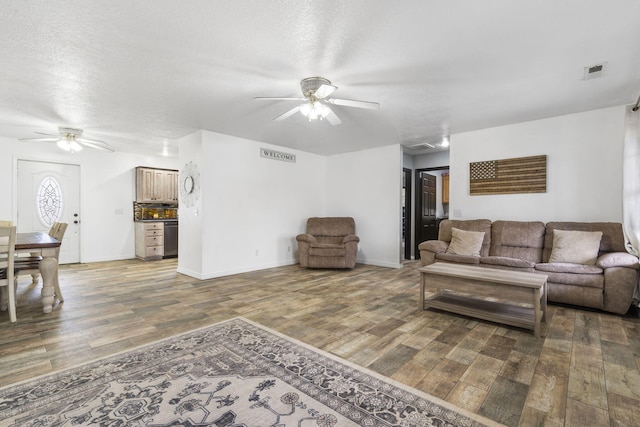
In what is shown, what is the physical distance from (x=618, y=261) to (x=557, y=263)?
1.78 feet

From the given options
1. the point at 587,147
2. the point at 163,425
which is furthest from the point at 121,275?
the point at 587,147

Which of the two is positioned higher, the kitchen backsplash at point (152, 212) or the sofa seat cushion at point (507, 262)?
the kitchen backsplash at point (152, 212)

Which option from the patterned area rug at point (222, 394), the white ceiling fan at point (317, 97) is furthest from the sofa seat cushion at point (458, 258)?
the patterned area rug at point (222, 394)

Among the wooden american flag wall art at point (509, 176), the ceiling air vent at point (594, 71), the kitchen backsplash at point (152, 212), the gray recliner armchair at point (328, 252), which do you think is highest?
the ceiling air vent at point (594, 71)

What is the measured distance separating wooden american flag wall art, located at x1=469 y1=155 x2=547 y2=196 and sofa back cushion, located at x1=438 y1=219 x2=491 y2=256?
1.82 ft

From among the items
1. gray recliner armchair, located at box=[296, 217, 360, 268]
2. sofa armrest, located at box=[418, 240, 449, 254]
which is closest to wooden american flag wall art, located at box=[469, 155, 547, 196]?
sofa armrest, located at box=[418, 240, 449, 254]

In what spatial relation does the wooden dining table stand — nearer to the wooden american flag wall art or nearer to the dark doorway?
the wooden american flag wall art

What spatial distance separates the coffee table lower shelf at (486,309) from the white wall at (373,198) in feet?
7.91

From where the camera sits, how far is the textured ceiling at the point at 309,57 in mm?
2004

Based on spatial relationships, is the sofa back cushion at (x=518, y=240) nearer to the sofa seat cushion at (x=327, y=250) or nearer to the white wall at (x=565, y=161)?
the white wall at (x=565, y=161)

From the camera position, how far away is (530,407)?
5.44ft

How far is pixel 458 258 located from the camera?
4.18 meters

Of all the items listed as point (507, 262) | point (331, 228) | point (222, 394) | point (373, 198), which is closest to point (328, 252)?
point (331, 228)

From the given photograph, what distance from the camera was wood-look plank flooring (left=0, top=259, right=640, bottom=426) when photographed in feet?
5.80
